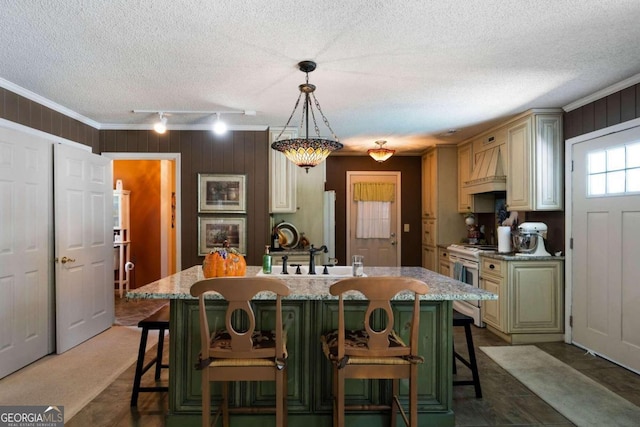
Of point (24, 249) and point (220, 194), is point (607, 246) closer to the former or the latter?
point (220, 194)

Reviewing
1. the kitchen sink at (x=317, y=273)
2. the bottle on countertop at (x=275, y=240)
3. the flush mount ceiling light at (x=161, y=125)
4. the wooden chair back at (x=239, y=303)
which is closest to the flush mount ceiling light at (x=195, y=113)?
the flush mount ceiling light at (x=161, y=125)

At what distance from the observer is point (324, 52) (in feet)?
8.22

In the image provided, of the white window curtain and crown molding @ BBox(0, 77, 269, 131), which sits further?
the white window curtain

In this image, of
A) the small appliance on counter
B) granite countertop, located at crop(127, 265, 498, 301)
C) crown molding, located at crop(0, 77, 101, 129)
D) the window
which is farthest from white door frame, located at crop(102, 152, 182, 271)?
the window

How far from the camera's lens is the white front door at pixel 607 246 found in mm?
3078

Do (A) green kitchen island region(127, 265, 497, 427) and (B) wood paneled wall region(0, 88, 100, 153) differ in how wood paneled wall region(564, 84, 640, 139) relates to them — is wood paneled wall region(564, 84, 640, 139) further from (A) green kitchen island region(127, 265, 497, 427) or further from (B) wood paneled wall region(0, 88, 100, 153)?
(B) wood paneled wall region(0, 88, 100, 153)

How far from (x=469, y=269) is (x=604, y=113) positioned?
82.8 inches

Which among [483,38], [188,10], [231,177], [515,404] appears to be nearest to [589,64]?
[483,38]

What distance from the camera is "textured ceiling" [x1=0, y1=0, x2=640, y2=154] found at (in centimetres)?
202

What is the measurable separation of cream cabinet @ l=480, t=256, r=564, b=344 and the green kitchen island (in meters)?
1.93

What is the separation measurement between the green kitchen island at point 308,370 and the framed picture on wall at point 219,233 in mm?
2262

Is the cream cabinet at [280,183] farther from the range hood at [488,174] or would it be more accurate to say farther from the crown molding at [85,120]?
the range hood at [488,174]

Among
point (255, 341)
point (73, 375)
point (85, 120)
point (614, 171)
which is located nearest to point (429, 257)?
point (614, 171)

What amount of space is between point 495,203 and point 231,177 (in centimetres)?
357
